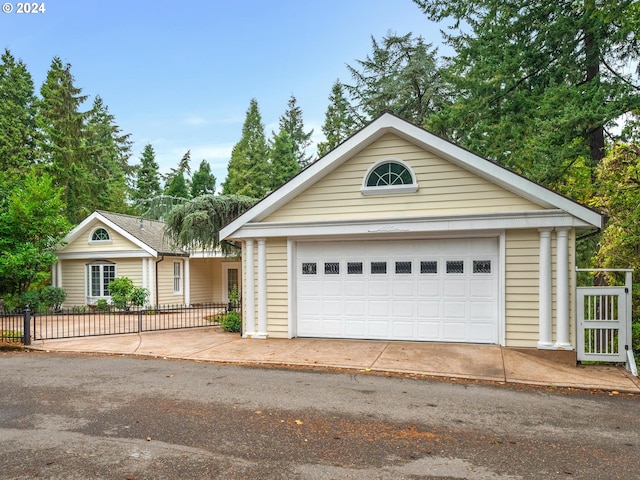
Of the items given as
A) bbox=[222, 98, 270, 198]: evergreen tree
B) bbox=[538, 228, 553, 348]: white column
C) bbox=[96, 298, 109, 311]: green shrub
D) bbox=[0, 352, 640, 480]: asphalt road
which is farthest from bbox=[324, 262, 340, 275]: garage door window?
bbox=[222, 98, 270, 198]: evergreen tree

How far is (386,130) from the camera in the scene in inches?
402

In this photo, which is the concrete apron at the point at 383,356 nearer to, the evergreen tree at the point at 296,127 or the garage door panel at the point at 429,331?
the garage door panel at the point at 429,331

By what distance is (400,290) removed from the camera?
1023cm

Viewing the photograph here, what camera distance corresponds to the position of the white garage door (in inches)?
381

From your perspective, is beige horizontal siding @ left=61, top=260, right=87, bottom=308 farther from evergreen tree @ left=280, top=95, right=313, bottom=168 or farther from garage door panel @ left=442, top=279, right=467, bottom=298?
evergreen tree @ left=280, top=95, right=313, bottom=168

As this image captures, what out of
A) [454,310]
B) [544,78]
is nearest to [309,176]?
[454,310]

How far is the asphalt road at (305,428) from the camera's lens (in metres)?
4.05

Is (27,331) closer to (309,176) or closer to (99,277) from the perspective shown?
(309,176)

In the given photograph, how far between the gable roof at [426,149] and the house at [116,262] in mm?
11434

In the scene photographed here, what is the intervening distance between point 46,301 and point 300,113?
38110 mm

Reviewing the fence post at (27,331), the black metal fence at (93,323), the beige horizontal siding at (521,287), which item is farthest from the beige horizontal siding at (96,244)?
the beige horizontal siding at (521,287)

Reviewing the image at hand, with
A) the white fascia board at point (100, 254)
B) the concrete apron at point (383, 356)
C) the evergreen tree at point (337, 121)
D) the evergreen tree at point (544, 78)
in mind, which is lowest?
the concrete apron at point (383, 356)

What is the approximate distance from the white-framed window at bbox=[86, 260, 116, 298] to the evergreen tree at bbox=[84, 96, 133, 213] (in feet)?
50.0

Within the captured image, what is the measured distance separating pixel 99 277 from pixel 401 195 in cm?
1767
